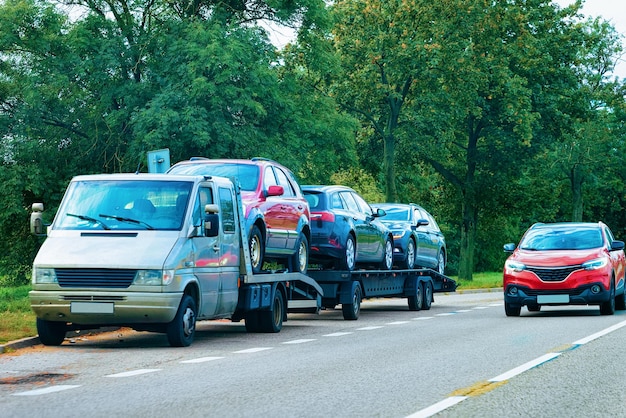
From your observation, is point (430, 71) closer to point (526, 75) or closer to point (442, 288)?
point (526, 75)

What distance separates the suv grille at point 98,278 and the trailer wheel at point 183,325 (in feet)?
2.57

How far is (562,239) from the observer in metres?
23.3

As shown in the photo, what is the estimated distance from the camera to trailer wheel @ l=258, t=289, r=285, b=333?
1766 cm

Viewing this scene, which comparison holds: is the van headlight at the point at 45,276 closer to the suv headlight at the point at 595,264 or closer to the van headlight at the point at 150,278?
the van headlight at the point at 150,278

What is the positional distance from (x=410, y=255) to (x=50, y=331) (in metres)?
12.3

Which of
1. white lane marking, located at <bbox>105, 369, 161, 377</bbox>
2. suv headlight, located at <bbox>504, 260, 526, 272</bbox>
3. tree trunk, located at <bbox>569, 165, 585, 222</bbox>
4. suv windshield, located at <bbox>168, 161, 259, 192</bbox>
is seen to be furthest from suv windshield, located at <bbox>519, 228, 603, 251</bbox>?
tree trunk, located at <bbox>569, 165, 585, 222</bbox>

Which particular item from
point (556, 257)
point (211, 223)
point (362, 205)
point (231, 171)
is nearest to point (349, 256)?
point (362, 205)

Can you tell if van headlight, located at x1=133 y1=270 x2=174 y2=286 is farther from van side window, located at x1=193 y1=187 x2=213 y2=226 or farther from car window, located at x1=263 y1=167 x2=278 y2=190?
car window, located at x1=263 y1=167 x2=278 y2=190

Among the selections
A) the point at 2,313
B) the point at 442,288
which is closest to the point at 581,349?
the point at 2,313

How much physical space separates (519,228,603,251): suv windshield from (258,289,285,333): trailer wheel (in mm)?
6828

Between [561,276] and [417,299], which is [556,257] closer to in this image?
[561,276]

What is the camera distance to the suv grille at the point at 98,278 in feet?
46.1

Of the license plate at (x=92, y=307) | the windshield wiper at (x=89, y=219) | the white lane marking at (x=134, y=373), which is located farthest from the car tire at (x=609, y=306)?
the white lane marking at (x=134, y=373)

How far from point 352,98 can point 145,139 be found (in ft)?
49.2
